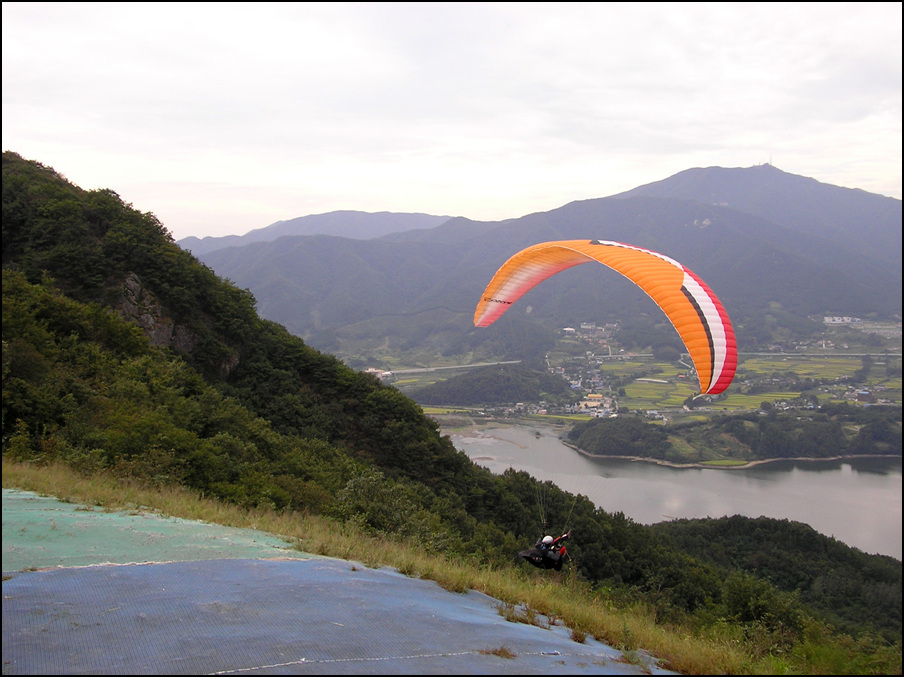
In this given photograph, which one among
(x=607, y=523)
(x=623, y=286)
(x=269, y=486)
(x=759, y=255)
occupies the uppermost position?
(x=759, y=255)

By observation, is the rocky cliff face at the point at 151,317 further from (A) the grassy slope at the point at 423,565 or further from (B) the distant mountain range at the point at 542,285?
(B) the distant mountain range at the point at 542,285

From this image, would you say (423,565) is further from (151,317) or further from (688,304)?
(151,317)

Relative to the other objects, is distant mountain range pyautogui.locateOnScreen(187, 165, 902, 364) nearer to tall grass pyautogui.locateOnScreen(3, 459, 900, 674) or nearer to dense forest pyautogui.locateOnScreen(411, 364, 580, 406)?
dense forest pyautogui.locateOnScreen(411, 364, 580, 406)

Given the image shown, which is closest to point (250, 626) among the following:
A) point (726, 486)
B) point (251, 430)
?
point (251, 430)

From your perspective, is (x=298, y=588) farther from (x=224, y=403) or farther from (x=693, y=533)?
(x=693, y=533)

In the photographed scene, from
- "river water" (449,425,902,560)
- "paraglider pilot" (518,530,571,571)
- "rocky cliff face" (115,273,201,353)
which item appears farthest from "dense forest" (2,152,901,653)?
"river water" (449,425,902,560)

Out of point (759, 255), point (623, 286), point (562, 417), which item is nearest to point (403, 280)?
point (623, 286)
